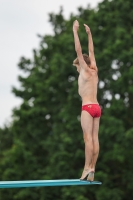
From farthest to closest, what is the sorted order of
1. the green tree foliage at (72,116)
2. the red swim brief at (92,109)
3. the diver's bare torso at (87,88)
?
the green tree foliage at (72,116) < the diver's bare torso at (87,88) < the red swim brief at (92,109)

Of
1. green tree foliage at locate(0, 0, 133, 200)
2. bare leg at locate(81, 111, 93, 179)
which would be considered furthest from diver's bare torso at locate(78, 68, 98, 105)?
green tree foliage at locate(0, 0, 133, 200)

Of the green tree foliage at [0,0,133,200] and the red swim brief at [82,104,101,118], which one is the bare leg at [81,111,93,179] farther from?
the green tree foliage at [0,0,133,200]

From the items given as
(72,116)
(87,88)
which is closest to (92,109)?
(87,88)

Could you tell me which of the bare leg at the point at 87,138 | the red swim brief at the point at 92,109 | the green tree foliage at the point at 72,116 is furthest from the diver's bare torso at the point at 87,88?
the green tree foliage at the point at 72,116

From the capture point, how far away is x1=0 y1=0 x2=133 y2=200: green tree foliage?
2805 centimetres

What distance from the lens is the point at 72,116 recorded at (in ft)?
95.7

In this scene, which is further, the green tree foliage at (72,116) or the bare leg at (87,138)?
the green tree foliage at (72,116)

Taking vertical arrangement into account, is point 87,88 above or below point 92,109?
above

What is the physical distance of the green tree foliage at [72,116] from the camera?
28047 millimetres

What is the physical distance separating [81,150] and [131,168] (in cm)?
221

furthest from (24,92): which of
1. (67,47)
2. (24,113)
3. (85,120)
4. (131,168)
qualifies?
(85,120)

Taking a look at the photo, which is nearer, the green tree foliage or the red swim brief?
the red swim brief

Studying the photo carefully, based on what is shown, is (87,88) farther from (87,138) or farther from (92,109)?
(87,138)

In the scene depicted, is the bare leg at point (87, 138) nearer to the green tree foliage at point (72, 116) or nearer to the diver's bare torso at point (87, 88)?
the diver's bare torso at point (87, 88)
